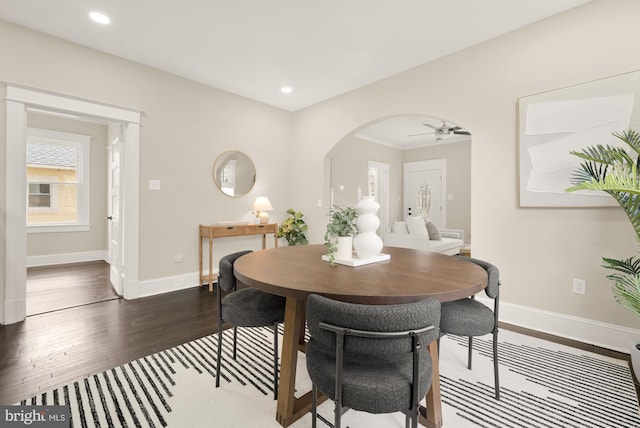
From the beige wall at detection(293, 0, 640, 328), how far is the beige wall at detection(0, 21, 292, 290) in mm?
2412

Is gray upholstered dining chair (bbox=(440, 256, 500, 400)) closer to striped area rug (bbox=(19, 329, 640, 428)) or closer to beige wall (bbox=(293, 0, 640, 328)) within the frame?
striped area rug (bbox=(19, 329, 640, 428))

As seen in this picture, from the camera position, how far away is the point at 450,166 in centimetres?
731

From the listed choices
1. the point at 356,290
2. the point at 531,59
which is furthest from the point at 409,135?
the point at 356,290

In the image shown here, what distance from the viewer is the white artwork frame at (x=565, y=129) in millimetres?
2227

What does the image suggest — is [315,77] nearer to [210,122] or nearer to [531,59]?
[210,122]

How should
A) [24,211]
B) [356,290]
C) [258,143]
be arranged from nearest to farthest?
[356,290] → [24,211] → [258,143]

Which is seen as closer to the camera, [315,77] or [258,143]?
[315,77]

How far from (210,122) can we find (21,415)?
3485 millimetres

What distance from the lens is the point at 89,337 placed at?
8.02ft

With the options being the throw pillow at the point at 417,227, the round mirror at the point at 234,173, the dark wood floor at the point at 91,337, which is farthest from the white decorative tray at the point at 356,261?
the throw pillow at the point at 417,227

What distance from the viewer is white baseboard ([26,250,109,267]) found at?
5050 mm

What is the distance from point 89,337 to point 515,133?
4.17 metres

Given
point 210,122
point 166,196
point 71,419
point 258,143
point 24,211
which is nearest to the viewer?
point 71,419

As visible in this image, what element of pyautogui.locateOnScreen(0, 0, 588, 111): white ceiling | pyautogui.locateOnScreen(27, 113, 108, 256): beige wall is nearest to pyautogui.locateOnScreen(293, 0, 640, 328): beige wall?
pyautogui.locateOnScreen(0, 0, 588, 111): white ceiling
